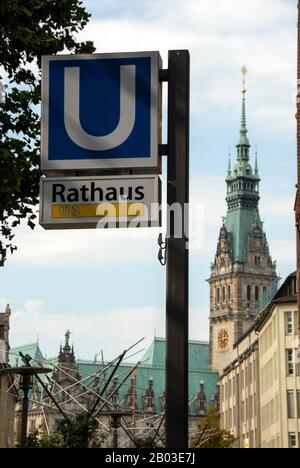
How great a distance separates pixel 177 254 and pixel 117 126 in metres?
0.82

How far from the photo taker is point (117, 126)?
225 inches

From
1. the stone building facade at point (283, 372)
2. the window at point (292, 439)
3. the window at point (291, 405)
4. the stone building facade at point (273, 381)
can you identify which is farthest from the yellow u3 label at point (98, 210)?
the window at point (291, 405)

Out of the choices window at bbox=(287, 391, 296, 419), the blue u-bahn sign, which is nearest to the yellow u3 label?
the blue u-bahn sign

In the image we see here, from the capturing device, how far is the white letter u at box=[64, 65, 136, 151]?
568 centimetres

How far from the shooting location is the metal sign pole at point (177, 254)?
16.9 ft

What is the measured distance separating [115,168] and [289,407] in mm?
102653

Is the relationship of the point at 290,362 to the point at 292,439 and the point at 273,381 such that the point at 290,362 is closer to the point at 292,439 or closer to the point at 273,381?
the point at 273,381

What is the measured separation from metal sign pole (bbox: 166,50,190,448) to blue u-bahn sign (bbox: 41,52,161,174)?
0.11 m

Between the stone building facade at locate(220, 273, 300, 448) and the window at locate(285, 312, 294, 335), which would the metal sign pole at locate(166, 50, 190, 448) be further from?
the window at locate(285, 312, 294, 335)

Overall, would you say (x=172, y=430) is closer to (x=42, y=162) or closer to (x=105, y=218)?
(x=105, y=218)

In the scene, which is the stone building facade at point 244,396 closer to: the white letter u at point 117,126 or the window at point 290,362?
the window at point 290,362

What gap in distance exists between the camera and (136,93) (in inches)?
225
